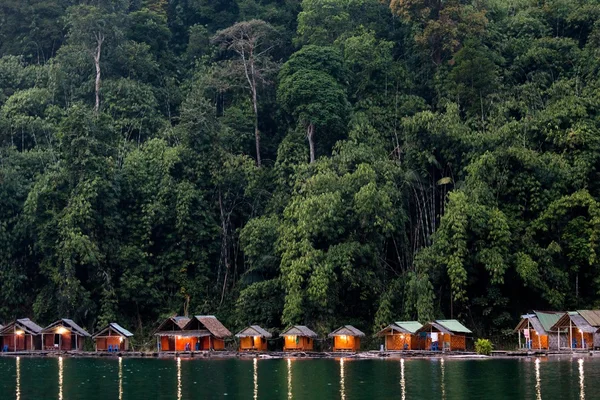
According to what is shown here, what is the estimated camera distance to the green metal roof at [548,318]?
5284 cm

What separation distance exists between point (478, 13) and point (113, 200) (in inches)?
1058

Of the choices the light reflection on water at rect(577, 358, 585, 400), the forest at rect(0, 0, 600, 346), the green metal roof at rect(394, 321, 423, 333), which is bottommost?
the light reflection on water at rect(577, 358, 585, 400)

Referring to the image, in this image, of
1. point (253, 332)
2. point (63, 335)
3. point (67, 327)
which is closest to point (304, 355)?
point (253, 332)

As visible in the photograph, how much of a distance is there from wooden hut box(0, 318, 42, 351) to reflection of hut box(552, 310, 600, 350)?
29630 millimetres

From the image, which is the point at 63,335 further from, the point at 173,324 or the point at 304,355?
the point at 304,355

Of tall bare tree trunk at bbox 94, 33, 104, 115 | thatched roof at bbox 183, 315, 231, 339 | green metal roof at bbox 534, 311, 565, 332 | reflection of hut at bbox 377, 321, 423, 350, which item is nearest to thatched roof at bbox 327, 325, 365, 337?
reflection of hut at bbox 377, 321, 423, 350

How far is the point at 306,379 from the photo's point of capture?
39.9m

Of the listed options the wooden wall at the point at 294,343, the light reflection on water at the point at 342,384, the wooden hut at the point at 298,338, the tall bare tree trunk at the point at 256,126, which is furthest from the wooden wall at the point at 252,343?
the tall bare tree trunk at the point at 256,126

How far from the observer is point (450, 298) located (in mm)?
56656

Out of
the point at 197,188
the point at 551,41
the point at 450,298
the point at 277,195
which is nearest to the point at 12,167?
the point at 197,188

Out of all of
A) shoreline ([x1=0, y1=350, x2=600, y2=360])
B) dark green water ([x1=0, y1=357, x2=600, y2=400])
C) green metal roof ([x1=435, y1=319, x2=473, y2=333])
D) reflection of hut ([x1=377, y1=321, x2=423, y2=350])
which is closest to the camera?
dark green water ([x1=0, y1=357, x2=600, y2=400])

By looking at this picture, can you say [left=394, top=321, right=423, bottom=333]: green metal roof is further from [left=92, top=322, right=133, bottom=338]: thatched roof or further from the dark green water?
[left=92, top=322, right=133, bottom=338]: thatched roof

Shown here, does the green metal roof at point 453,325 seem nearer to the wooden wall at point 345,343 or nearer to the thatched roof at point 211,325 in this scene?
the wooden wall at point 345,343

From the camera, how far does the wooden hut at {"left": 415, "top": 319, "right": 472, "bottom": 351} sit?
175 ft
